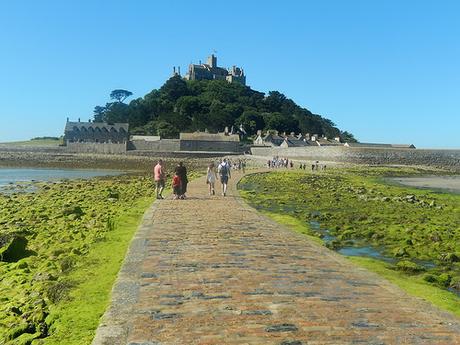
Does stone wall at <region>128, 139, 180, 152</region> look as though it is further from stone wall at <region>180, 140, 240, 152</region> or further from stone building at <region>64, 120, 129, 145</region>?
stone building at <region>64, 120, 129, 145</region>

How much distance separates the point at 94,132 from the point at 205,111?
2770 centimetres

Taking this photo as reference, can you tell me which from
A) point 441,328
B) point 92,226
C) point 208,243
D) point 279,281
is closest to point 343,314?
point 441,328

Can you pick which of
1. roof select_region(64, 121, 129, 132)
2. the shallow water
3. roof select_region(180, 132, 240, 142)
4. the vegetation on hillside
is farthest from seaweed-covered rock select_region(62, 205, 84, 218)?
roof select_region(64, 121, 129, 132)

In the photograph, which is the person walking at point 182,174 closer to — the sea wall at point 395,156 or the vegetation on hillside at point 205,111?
the sea wall at point 395,156

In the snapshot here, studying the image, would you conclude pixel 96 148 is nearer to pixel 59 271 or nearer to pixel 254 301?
pixel 59 271

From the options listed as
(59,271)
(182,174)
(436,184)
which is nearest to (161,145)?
(436,184)

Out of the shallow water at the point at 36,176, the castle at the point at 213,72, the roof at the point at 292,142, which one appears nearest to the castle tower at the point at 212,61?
the castle at the point at 213,72

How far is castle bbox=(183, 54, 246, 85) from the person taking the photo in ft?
521

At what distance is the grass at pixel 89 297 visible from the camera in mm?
5250

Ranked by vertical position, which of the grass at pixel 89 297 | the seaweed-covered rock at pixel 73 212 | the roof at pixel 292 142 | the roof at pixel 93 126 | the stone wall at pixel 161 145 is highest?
the roof at pixel 93 126

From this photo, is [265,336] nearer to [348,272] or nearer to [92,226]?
[348,272]

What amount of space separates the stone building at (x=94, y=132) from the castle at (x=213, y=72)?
159ft

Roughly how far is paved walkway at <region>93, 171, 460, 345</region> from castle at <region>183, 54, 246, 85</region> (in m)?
152

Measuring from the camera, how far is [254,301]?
5.98 m
